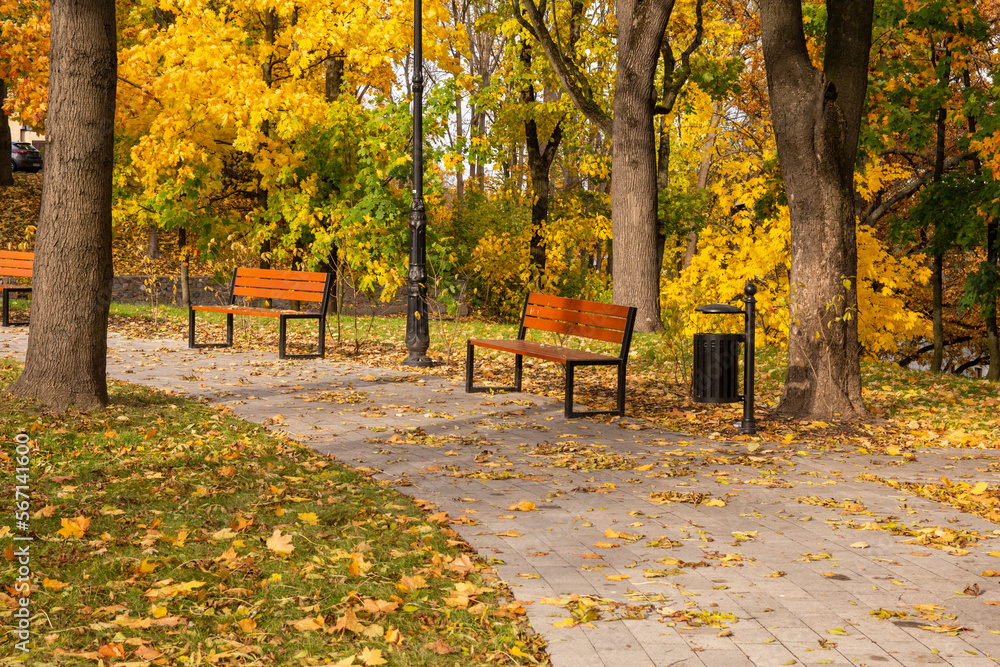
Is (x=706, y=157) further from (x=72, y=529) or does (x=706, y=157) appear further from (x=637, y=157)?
(x=72, y=529)

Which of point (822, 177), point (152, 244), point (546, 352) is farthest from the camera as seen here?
point (152, 244)

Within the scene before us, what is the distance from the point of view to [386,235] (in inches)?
624

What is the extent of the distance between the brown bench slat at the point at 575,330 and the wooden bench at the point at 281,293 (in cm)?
308

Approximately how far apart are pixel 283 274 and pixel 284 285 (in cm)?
15

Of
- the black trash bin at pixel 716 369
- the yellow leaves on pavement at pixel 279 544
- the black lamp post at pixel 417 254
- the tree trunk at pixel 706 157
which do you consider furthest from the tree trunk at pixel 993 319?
the yellow leaves on pavement at pixel 279 544

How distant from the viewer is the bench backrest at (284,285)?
12219 mm

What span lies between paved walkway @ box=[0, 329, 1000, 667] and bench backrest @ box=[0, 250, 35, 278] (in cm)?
845

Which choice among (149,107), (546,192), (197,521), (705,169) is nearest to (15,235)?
(149,107)

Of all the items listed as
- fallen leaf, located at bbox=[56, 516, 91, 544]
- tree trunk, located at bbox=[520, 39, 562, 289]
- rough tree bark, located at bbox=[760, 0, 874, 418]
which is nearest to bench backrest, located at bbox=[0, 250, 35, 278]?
tree trunk, located at bbox=[520, 39, 562, 289]

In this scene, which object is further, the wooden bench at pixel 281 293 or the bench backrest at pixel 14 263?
the bench backrest at pixel 14 263

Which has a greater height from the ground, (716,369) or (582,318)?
(582,318)

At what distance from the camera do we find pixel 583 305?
9.05m

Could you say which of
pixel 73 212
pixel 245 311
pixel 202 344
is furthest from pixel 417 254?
pixel 73 212

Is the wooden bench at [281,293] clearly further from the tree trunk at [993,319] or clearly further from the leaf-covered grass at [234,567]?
the tree trunk at [993,319]
